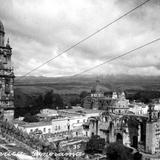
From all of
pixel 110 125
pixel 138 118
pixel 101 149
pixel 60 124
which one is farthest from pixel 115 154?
pixel 60 124

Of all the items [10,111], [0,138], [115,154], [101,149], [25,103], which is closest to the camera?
[0,138]

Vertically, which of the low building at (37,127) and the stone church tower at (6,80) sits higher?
the stone church tower at (6,80)

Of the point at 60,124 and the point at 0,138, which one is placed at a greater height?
the point at 0,138

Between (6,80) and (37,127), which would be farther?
(37,127)

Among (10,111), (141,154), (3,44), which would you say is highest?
(3,44)

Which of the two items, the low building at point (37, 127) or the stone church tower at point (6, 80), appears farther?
the low building at point (37, 127)

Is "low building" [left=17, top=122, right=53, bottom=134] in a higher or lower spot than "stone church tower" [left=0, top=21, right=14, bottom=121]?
lower

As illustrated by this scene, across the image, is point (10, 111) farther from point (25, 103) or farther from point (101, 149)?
point (25, 103)

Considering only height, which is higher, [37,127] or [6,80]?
[6,80]
